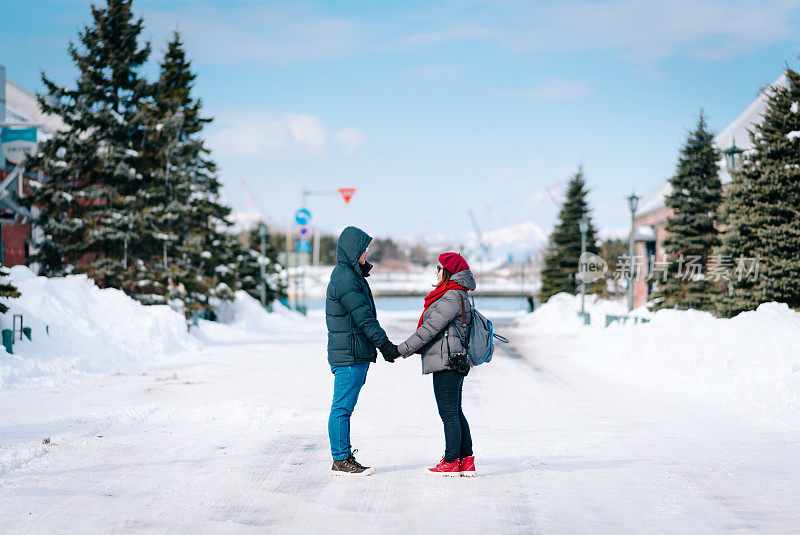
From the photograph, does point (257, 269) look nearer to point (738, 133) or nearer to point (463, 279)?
point (738, 133)

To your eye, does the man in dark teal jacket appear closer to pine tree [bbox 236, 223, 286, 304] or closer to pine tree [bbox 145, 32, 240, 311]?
pine tree [bbox 145, 32, 240, 311]

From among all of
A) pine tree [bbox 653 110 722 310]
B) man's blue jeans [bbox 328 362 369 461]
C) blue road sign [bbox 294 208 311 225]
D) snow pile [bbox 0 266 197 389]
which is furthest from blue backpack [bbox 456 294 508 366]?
blue road sign [bbox 294 208 311 225]

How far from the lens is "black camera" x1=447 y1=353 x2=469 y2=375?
594 cm

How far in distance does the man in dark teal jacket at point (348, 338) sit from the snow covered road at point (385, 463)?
0.35 metres

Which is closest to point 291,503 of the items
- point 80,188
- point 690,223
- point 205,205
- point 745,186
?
point 745,186

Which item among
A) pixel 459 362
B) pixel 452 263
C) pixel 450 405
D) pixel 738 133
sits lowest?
pixel 450 405

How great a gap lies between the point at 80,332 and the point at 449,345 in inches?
463

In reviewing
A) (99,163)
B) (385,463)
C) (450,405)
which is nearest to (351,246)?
(450,405)

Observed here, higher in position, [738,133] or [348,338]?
[738,133]

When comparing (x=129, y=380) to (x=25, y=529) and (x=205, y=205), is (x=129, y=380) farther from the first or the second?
(x=205, y=205)

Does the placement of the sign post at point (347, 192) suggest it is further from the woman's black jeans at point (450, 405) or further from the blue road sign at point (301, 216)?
the woman's black jeans at point (450, 405)

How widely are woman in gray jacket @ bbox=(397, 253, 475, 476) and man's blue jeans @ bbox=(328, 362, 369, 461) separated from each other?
0.42 meters

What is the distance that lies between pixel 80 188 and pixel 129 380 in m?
12.0

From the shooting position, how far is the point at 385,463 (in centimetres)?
666
